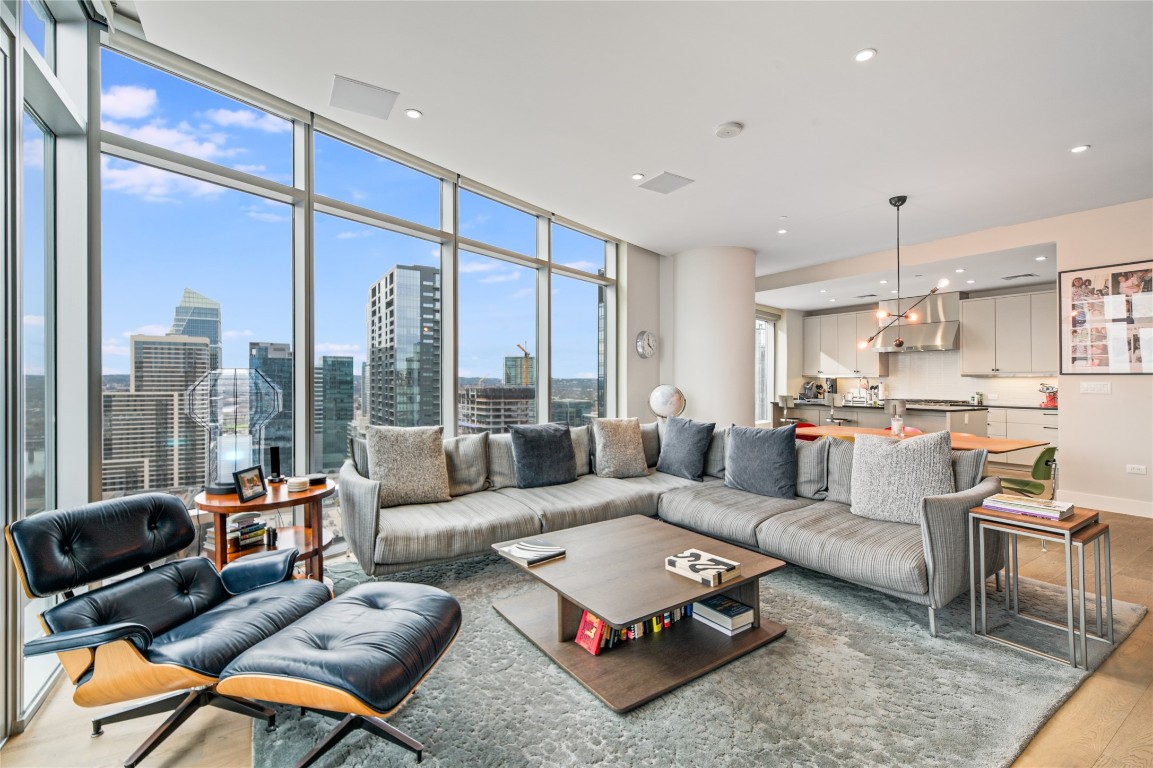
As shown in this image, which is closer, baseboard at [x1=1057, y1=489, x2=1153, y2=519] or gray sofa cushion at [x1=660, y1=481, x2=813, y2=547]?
gray sofa cushion at [x1=660, y1=481, x2=813, y2=547]

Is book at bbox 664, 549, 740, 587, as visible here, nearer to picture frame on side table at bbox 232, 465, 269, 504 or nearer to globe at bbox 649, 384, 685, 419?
picture frame on side table at bbox 232, 465, 269, 504

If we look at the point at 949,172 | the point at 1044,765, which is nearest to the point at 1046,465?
the point at 949,172

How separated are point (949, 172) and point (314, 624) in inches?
186

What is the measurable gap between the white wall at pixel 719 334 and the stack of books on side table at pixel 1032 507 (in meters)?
3.43

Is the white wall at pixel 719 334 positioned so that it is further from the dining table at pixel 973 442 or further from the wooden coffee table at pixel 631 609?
the wooden coffee table at pixel 631 609

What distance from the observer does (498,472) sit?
3830 mm

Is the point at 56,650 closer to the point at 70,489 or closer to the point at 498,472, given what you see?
the point at 70,489

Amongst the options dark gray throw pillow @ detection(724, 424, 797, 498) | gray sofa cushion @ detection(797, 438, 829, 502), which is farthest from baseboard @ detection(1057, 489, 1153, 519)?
dark gray throw pillow @ detection(724, 424, 797, 498)

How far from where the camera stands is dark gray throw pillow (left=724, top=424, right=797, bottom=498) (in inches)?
139

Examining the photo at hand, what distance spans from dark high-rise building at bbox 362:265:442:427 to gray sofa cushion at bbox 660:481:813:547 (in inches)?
83.7

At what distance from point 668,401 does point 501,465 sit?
270 cm

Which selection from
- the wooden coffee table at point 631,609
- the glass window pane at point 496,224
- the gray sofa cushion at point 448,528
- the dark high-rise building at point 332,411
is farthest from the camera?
the glass window pane at point 496,224

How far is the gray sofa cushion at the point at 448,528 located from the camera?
108 inches

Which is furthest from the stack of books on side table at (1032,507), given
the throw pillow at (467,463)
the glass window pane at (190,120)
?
the glass window pane at (190,120)
